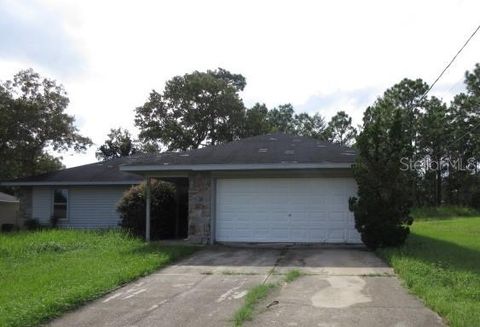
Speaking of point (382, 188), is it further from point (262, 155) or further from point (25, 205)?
point (25, 205)

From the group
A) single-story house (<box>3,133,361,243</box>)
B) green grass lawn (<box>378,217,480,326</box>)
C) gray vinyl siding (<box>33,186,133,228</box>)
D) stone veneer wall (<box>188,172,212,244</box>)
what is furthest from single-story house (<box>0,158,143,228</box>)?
green grass lawn (<box>378,217,480,326</box>)

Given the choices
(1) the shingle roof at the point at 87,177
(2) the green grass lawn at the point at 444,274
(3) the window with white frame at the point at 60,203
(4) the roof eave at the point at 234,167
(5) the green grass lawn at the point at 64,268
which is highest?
(4) the roof eave at the point at 234,167

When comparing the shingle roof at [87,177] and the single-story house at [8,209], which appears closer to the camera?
the shingle roof at [87,177]

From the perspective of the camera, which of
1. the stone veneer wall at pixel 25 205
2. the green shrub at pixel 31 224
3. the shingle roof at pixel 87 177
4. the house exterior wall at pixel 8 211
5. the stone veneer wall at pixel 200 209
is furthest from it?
the house exterior wall at pixel 8 211

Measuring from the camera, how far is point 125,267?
37.8 ft

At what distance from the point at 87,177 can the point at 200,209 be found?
32.5ft

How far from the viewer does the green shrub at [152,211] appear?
749 inches

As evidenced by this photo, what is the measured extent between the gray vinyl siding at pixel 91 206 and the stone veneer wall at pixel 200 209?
27.6 ft

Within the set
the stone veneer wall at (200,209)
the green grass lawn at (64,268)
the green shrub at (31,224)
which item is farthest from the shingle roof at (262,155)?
the green shrub at (31,224)

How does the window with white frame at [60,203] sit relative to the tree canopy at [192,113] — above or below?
below

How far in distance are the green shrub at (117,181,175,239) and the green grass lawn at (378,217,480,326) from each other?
8.44 m

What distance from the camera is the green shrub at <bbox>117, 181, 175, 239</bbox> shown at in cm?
1903

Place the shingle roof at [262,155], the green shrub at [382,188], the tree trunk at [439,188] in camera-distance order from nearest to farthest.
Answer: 1. the green shrub at [382,188]
2. the shingle roof at [262,155]
3. the tree trunk at [439,188]

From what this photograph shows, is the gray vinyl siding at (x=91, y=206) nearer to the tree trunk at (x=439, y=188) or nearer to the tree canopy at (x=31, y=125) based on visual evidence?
the tree canopy at (x=31, y=125)
